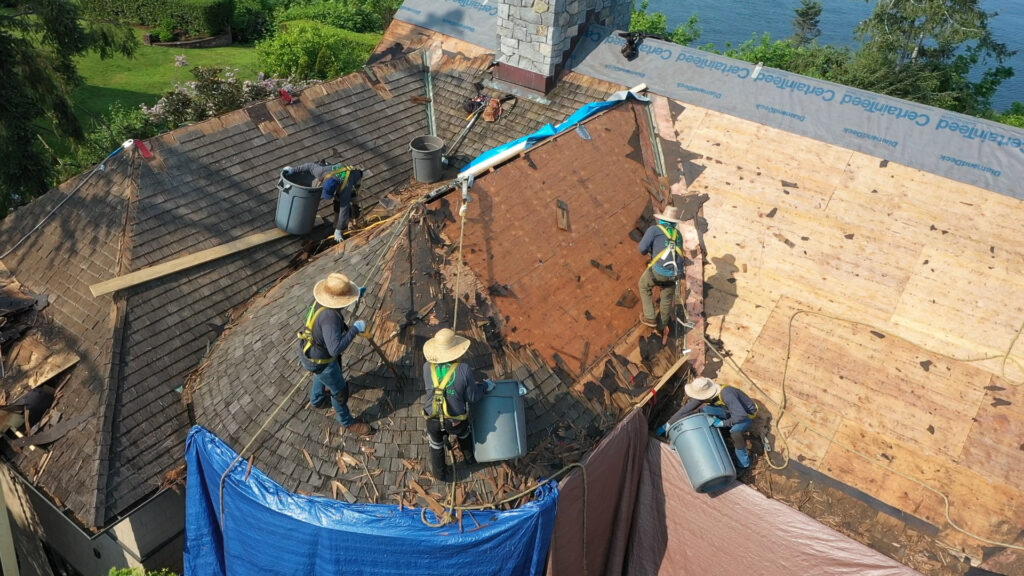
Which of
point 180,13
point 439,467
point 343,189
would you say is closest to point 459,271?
point 439,467

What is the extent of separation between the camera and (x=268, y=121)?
11.3 meters

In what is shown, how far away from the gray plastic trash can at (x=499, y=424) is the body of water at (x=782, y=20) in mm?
38621

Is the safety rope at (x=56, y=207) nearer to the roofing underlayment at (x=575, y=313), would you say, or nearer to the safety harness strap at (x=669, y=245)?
the roofing underlayment at (x=575, y=313)

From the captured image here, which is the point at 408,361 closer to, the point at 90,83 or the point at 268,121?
the point at 268,121

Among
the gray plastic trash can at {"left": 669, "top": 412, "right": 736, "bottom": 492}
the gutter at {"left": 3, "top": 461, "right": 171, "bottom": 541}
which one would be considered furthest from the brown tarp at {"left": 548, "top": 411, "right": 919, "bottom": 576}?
the gutter at {"left": 3, "top": 461, "right": 171, "bottom": 541}

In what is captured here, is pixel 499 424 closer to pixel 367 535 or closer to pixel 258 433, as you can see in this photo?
pixel 367 535

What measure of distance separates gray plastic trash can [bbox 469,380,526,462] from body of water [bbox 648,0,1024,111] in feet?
127

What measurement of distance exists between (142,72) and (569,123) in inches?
835

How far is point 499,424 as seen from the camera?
689 cm

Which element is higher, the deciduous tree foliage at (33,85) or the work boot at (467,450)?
the deciduous tree foliage at (33,85)

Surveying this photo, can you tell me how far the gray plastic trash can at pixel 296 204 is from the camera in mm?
9898

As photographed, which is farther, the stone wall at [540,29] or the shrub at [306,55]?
the shrub at [306,55]

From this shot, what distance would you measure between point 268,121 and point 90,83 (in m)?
17.2

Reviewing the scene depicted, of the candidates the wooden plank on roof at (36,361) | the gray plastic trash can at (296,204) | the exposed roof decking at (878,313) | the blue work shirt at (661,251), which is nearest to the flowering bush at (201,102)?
the gray plastic trash can at (296,204)
